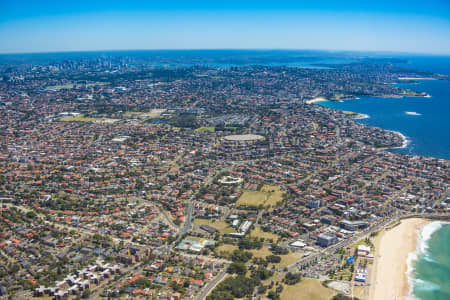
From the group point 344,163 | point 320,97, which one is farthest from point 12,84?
point 344,163

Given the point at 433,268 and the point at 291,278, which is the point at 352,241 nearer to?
the point at 433,268

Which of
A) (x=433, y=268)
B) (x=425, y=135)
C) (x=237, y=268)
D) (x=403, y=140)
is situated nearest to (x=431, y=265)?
(x=433, y=268)

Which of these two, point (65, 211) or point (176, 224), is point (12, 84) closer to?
point (65, 211)

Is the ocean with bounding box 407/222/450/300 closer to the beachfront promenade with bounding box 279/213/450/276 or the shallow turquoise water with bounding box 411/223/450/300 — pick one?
the shallow turquoise water with bounding box 411/223/450/300

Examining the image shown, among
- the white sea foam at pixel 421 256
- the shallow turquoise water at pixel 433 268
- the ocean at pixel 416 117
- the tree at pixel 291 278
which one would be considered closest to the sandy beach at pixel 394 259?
the white sea foam at pixel 421 256

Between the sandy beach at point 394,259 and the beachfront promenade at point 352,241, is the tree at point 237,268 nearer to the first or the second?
the beachfront promenade at point 352,241
